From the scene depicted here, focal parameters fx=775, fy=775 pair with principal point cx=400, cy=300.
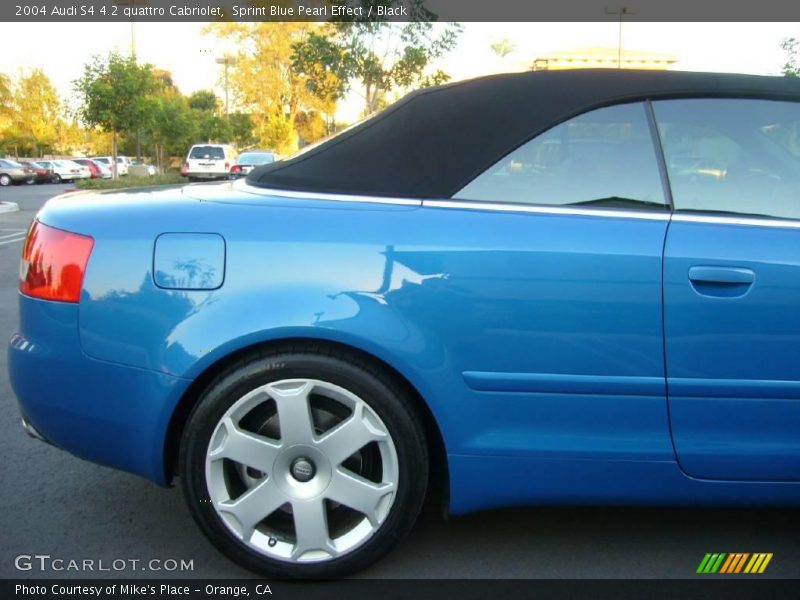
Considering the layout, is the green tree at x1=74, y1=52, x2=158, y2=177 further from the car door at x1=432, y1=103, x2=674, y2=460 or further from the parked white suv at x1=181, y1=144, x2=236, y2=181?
the car door at x1=432, y1=103, x2=674, y2=460

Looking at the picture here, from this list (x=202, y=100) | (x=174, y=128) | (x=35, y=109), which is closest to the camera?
(x=174, y=128)

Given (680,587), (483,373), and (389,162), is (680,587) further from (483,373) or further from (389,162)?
(389,162)

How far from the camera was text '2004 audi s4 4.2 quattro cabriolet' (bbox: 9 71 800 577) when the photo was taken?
228 centimetres

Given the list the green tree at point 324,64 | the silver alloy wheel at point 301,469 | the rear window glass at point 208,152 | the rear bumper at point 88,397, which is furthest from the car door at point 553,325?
the rear window glass at point 208,152

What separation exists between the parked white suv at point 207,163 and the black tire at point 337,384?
88.0ft

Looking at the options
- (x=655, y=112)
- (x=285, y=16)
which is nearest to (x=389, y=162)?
(x=655, y=112)

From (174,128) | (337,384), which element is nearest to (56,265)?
(337,384)

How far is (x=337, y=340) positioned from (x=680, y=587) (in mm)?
1354

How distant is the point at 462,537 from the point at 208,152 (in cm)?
2850

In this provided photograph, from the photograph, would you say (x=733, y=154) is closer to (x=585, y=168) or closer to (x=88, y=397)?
(x=585, y=168)

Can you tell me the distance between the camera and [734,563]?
262cm

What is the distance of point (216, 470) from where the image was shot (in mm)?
2402

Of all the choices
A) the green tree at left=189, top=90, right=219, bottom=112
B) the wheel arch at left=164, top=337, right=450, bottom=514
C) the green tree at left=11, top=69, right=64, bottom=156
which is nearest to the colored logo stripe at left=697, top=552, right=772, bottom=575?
the wheel arch at left=164, top=337, right=450, bottom=514

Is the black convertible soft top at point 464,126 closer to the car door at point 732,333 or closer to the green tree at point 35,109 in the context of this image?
the car door at point 732,333
